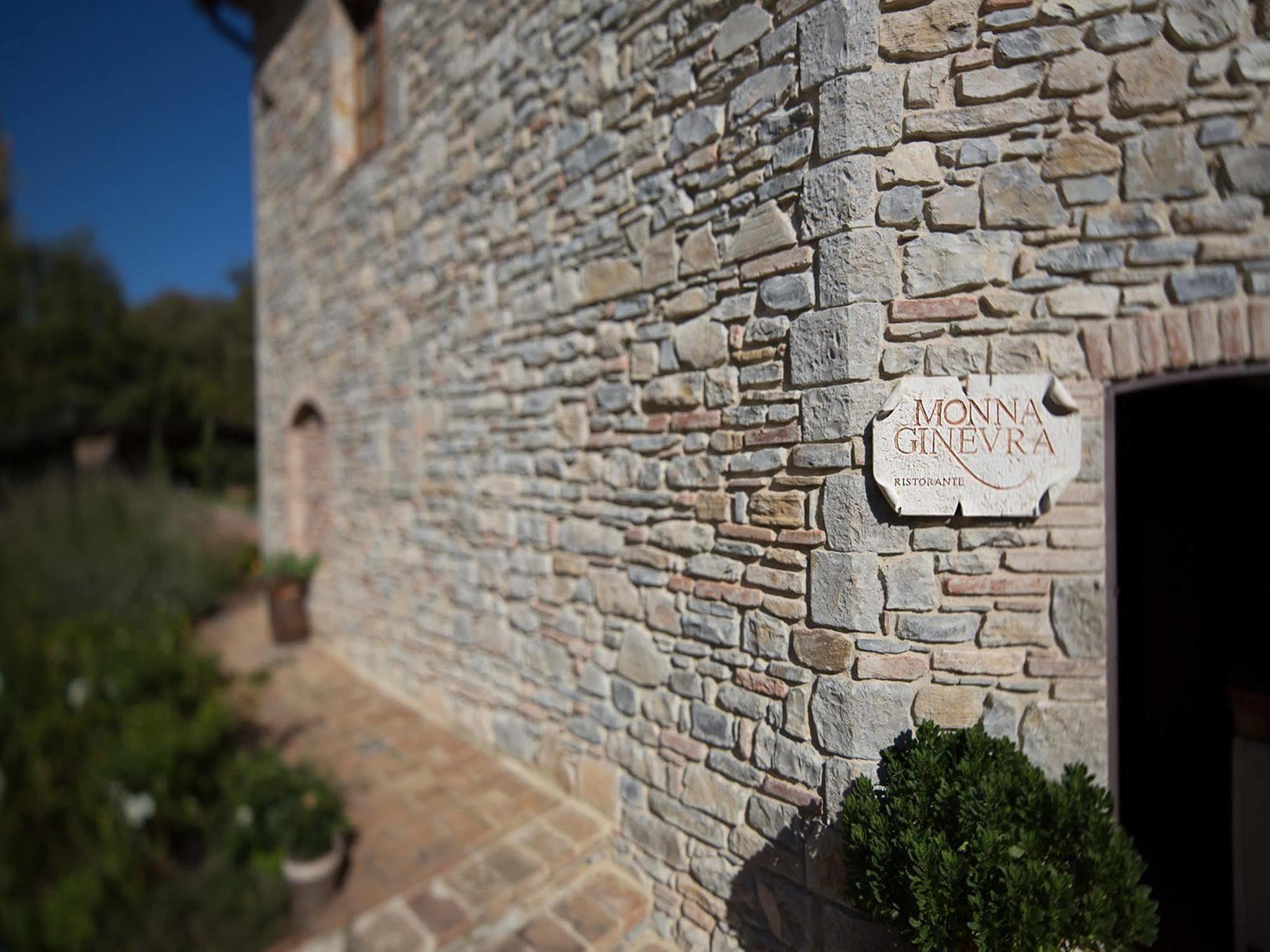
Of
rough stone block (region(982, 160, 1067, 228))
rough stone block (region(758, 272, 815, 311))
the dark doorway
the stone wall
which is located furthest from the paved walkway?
rough stone block (region(982, 160, 1067, 228))

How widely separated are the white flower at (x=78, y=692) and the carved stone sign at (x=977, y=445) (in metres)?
4.10

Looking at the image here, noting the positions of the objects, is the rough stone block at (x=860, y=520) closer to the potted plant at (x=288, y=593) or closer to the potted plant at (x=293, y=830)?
the potted plant at (x=293, y=830)

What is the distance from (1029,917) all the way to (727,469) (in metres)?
1.61

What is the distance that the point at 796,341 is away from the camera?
85.3 inches

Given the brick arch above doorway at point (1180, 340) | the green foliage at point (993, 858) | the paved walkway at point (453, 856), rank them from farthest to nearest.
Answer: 1. the paved walkway at point (453, 856)
2. the brick arch above doorway at point (1180, 340)
3. the green foliage at point (993, 858)

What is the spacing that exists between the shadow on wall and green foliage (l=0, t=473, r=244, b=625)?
4.87 metres

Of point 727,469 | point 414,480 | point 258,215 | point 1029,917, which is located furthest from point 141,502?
point 1029,917

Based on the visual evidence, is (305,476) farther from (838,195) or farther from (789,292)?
(838,195)

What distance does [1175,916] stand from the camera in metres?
2.46

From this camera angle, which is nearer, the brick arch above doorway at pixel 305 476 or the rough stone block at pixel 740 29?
the rough stone block at pixel 740 29

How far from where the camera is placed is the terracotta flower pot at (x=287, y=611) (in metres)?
5.99

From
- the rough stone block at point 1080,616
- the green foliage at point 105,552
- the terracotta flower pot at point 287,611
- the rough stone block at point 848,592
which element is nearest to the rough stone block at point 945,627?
the rough stone block at point 848,592

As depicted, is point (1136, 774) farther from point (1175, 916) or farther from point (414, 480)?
point (414, 480)

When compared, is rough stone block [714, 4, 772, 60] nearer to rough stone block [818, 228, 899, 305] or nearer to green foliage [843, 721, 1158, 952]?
rough stone block [818, 228, 899, 305]
